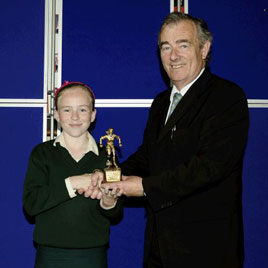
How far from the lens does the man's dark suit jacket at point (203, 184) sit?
1.86 meters

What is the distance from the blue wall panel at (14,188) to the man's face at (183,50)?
103 centimetres

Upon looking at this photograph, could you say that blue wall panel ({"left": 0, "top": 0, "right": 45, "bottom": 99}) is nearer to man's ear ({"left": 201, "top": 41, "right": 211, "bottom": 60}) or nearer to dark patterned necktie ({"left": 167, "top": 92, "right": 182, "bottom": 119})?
dark patterned necktie ({"left": 167, "top": 92, "right": 182, "bottom": 119})

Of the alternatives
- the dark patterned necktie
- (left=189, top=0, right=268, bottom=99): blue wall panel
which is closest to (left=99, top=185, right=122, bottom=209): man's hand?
the dark patterned necktie

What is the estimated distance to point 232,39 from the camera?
2730 mm

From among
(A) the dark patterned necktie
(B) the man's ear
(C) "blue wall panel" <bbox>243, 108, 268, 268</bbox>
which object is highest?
(B) the man's ear

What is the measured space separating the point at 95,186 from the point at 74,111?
0.41 metres

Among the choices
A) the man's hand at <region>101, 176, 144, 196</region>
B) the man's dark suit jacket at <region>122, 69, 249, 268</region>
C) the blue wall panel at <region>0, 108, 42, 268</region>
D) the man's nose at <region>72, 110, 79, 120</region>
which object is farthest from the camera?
the blue wall panel at <region>0, 108, 42, 268</region>

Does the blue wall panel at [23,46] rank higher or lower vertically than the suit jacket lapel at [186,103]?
higher

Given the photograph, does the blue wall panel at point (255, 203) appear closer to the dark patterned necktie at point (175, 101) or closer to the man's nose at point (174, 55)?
the dark patterned necktie at point (175, 101)

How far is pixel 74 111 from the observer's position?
6.91 feet

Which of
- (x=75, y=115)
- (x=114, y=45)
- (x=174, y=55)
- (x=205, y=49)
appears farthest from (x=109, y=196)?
(x=114, y=45)

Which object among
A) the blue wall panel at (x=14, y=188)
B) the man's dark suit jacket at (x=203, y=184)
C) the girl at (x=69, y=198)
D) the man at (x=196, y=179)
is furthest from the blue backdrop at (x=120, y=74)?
the man's dark suit jacket at (x=203, y=184)

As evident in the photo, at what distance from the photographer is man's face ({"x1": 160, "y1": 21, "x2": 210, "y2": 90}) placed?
207 cm

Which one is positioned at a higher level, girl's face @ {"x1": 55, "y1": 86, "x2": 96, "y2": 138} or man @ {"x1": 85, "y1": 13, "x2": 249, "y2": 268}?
girl's face @ {"x1": 55, "y1": 86, "x2": 96, "y2": 138}
